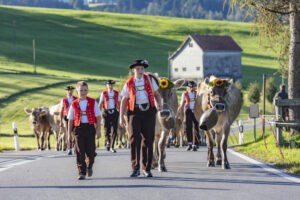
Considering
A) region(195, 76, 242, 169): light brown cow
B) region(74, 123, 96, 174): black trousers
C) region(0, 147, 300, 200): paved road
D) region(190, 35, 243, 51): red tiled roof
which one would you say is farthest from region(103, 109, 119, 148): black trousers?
region(190, 35, 243, 51): red tiled roof

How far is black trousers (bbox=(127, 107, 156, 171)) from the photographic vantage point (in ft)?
36.5

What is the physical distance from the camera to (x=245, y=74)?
11075 centimetres

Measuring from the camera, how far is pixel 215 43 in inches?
4441

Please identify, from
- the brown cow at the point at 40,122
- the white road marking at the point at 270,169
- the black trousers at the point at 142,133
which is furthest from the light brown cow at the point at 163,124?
the brown cow at the point at 40,122

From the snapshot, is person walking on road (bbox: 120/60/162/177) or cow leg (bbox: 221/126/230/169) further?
cow leg (bbox: 221/126/230/169)

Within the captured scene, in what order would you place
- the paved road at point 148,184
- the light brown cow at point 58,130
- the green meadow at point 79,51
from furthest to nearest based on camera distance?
1. the green meadow at point 79,51
2. the light brown cow at point 58,130
3. the paved road at point 148,184

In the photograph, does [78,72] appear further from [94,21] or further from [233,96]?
[233,96]

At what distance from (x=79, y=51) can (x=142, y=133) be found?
11244cm

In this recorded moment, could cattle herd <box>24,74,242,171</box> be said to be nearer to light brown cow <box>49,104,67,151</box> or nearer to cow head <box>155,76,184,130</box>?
cow head <box>155,76,184,130</box>

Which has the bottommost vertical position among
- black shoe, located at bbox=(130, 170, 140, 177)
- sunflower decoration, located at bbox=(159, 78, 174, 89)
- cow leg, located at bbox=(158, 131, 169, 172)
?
black shoe, located at bbox=(130, 170, 140, 177)

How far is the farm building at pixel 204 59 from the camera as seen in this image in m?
110

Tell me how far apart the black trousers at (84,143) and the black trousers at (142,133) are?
2.28 feet

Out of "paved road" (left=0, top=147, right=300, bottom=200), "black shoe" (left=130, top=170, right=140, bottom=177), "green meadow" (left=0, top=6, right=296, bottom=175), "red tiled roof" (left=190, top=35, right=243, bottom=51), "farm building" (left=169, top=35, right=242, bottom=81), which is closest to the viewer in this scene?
"paved road" (left=0, top=147, right=300, bottom=200)

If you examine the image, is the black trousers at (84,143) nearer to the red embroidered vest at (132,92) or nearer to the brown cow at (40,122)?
the red embroidered vest at (132,92)
